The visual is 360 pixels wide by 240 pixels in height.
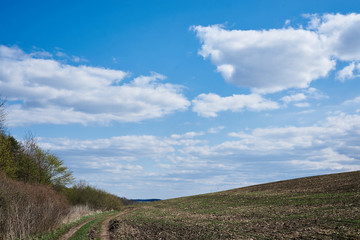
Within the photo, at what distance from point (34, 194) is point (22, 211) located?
441 cm

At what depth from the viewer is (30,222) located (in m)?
26.2

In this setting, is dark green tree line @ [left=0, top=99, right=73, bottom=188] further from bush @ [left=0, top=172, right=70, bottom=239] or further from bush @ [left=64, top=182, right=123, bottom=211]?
bush @ [left=0, top=172, right=70, bottom=239]

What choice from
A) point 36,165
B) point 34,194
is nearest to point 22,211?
point 34,194

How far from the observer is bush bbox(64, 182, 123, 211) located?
213 ft

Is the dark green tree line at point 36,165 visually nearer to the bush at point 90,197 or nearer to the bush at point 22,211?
the bush at point 90,197

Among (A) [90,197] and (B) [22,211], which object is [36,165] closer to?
(A) [90,197]

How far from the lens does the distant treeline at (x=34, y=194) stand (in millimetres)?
23252

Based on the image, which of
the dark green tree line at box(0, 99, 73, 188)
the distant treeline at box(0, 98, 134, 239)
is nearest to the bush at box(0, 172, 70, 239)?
the distant treeline at box(0, 98, 134, 239)

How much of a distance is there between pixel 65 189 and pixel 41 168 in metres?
8.66

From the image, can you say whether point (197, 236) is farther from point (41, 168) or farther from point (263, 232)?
point (41, 168)

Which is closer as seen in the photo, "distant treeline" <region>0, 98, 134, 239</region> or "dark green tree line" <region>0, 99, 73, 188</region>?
"distant treeline" <region>0, 98, 134, 239</region>

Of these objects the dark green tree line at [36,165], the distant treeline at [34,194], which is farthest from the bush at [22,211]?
the dark green tree line at [36,165]

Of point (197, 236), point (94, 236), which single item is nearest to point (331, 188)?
point (197, 236)

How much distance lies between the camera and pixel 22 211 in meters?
24.6
